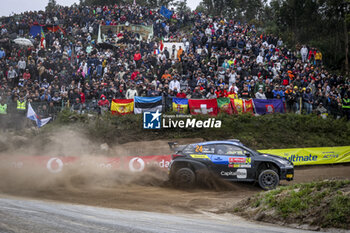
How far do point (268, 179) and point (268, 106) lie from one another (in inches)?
374

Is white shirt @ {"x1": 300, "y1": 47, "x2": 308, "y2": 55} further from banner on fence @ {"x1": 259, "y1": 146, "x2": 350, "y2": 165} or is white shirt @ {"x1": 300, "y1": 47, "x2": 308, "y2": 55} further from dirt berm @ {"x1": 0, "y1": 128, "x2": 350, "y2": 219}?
dirt berm @ {"x1": 0, "y1": 128, "x2": 350, "y2": 219}

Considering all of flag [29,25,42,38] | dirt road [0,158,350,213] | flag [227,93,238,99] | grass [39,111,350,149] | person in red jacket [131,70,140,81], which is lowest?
dirt road [0,158,350,213]

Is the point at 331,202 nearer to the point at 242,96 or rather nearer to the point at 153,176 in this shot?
the point at 153,176

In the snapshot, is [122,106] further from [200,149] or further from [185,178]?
[185,178]

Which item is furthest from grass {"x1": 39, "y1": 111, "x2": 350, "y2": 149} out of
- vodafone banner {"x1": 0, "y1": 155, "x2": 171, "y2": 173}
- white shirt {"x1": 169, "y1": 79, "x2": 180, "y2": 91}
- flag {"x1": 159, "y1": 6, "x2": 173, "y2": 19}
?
flag {"x1": 159, "y1": 6, "x2": 173, "y2": 19}

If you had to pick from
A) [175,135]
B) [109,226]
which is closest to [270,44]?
[175,135]

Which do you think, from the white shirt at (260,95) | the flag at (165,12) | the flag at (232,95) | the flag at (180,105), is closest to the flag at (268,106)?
the white shirt at (260,95)

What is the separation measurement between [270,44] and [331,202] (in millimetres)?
22100

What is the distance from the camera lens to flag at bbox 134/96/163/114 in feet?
67.9

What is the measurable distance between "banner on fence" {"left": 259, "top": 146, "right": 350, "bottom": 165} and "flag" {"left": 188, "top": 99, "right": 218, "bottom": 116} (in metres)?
4.60

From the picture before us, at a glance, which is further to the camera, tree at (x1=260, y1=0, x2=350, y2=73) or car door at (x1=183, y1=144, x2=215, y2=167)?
tree at (x1=260, y1=0, x2=350, y2=73)

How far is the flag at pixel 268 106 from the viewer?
21.7 metres

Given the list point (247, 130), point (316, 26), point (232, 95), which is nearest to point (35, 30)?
point (232, 95)

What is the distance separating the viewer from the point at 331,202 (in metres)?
7.57
